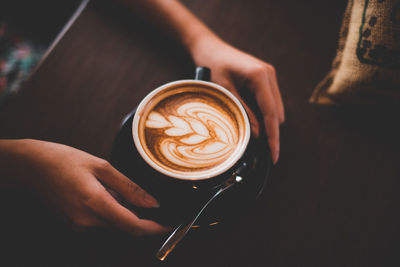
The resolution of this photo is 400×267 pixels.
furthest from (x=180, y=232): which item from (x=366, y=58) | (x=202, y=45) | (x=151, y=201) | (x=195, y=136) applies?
(x=366, y=58)

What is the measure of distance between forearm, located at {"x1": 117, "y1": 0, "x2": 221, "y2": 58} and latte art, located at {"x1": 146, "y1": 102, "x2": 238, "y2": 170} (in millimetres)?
290

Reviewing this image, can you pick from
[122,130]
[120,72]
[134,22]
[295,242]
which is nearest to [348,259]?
[295,242]

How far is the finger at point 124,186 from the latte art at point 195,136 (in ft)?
0.36

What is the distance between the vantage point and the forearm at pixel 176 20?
2.72 feet

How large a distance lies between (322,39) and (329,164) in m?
0.47

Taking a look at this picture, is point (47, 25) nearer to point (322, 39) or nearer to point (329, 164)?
point (322, 39)

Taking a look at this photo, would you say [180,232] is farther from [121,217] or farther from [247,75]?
[247,75]

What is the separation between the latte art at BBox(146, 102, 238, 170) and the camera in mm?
598

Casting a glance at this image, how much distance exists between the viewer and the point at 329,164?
0.73 meters

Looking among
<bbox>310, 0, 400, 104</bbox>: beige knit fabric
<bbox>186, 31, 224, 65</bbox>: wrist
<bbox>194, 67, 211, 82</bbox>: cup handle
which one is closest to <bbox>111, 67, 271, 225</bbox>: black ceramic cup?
<bbox>194, 67, 211, 82</bbox>: cup handle

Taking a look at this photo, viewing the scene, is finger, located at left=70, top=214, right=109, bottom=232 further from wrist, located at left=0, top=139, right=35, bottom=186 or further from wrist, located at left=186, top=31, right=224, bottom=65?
wrist, located at left=186, top=31, right=224, bottom=65

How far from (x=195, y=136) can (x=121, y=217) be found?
10.7 inches

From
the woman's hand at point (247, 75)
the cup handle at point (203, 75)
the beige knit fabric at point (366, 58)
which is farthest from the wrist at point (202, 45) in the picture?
the beige knit fabric at point (366, 58)

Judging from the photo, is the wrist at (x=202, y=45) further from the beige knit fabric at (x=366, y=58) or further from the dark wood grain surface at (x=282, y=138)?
the beige knit fabric at (x=366, y=58)
